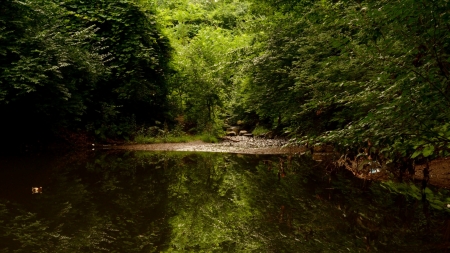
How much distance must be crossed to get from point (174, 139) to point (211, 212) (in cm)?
1270

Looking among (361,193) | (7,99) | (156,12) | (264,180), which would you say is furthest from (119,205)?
(156,12)

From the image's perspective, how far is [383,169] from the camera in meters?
8.46

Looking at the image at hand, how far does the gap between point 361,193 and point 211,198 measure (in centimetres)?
294

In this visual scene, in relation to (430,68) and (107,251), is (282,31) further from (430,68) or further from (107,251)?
(107,251)

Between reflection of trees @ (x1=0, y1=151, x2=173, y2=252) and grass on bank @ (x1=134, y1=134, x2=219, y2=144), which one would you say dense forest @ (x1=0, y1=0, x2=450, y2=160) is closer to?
grass on bank @ (x1=134, y1=134, x2=219, y2=144)

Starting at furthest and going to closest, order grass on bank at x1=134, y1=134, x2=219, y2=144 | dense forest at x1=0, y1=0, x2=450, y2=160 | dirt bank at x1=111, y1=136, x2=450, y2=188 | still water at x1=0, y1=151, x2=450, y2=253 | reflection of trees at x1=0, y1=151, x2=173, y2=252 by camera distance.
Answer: grass on bank at x1=134, y1=134, x2=219, y2=144 → dirt bank at x1=111, y1=136, x2=450, y2=188 → still water at x1=0, y1=151, x2=450, y2=253 → reflection of trees at x1=0, y1=151, x2=173, y2=252 → dense forest at x1=0, y1=0, x2=450, y2=160

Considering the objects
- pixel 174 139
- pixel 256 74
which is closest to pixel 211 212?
pixel 256 74

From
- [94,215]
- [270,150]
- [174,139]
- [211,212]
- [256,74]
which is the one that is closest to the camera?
[94,215]

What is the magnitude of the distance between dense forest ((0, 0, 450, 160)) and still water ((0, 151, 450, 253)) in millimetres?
1059

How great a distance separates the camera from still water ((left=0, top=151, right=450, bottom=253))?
4.45 meters

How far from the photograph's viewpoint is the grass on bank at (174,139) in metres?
17.3

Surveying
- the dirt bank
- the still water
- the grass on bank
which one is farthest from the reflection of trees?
the grass on bank

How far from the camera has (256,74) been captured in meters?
14.7

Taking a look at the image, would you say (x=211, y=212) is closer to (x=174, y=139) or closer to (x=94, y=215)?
(x=94, y=215)
